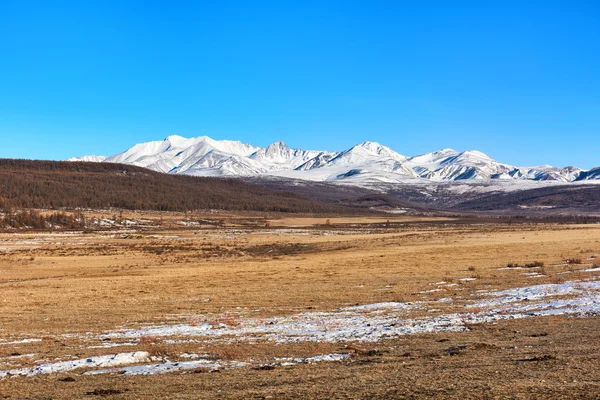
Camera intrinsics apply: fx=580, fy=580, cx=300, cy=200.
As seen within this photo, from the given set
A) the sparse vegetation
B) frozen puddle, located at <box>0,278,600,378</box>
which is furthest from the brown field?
the sparse vegetation

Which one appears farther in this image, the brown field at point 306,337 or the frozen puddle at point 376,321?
the frozen puddle at point 376,321

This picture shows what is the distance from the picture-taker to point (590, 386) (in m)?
10.1

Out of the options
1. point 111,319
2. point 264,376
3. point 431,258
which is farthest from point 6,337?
point 431,258

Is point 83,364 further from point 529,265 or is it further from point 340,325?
point 529,265

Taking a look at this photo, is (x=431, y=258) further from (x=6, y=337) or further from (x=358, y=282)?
(x=6, y=337)

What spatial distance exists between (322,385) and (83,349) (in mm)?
8784

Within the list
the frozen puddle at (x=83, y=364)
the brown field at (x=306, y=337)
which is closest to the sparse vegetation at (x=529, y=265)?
the brown field at (x=306, y=337)

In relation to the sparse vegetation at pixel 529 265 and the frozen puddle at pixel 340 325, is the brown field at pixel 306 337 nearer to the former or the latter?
the frozen puddle at pixel 340 325

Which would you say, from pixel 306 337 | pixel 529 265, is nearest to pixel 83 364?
pixel 306 337

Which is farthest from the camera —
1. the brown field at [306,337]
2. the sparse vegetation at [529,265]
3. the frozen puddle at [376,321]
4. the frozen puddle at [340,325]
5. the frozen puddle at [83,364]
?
the sparse vegetation at [529,265]

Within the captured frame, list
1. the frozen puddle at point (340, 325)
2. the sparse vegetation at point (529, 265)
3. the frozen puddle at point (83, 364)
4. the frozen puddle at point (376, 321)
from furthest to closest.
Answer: the sparse vegetation at point (529, 265) < the frozen puddle at point (376, 321) < the frozen puddle at point (340, 325) < the frozen puddle at point (83, 364)

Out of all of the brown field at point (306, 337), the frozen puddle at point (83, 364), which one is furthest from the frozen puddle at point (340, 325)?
the brown field at point (306, 337)

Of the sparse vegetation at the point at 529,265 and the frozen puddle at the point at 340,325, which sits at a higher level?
the sparse vegetation at the point at 529,265

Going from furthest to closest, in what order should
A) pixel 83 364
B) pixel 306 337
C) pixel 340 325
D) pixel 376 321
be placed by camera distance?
pixel 376 321
pixel 340 325
pixel 306 337
pixel 83 364
